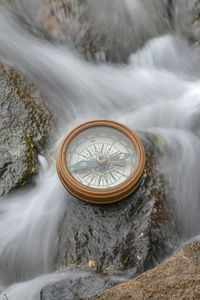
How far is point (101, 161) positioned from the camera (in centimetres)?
378

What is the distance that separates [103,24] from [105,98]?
170 cm

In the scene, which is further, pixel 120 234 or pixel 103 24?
pixel 103 24

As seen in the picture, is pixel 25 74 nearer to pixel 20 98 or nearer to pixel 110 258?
pixel 20 98

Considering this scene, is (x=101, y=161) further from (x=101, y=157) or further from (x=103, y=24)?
(x=103, y=24)

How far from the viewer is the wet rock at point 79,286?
3.06 metres

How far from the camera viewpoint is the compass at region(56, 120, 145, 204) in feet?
11.7

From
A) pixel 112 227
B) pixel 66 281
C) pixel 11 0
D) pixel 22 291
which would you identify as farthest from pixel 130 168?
pixel 11 0

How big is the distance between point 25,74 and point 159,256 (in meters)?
3.19

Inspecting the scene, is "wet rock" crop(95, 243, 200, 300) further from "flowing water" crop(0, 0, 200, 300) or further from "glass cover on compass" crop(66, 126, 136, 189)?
"glass cover on compass" crop(66, 126, 136, 189)

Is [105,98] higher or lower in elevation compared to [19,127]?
lower

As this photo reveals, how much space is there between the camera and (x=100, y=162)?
378 centimetres

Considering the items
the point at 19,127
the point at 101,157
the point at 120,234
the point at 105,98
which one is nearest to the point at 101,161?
the point at 101,157

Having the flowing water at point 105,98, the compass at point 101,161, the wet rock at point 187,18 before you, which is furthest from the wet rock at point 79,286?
the wet rock at point 187,18

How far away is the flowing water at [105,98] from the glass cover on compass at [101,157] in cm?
37
